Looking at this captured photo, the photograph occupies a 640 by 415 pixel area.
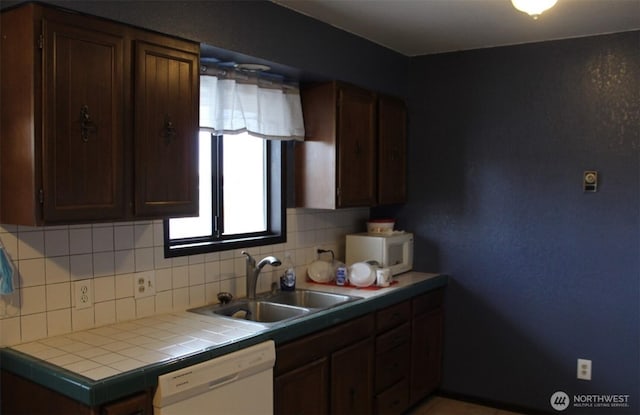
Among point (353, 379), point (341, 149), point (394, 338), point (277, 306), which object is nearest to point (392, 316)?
point (394, 338)

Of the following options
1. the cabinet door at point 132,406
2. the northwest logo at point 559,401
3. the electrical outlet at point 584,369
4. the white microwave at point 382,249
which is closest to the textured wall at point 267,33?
the white microwave at point 382,249

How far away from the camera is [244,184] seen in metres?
3.38

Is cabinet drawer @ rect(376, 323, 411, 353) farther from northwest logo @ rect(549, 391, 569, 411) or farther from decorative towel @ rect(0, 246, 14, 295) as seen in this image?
decorative towel @ rect(0, 246, 14, 295)

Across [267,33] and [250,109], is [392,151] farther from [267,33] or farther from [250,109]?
[267,33]

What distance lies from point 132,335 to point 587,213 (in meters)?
2.78

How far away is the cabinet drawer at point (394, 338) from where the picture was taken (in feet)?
10.9

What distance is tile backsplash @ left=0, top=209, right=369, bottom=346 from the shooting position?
219 centimetres

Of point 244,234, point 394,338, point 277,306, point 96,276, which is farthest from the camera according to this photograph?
point 394,338

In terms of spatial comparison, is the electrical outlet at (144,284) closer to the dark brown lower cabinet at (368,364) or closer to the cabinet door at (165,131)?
the cabinet door at (165,131)

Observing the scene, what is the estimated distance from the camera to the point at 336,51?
3406mm

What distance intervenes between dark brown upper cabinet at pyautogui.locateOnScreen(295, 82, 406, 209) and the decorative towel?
5.92 feet

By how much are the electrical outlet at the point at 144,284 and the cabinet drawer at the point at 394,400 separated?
146cm

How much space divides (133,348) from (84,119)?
85 centimetres

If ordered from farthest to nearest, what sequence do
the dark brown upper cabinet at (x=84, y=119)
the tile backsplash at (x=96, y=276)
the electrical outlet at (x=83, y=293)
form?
the electrical outlet at (x=83, y=293) → the tile backsplash at (x=96, y=276) → the dark brown upper cabinet at (x=84, y=119)
